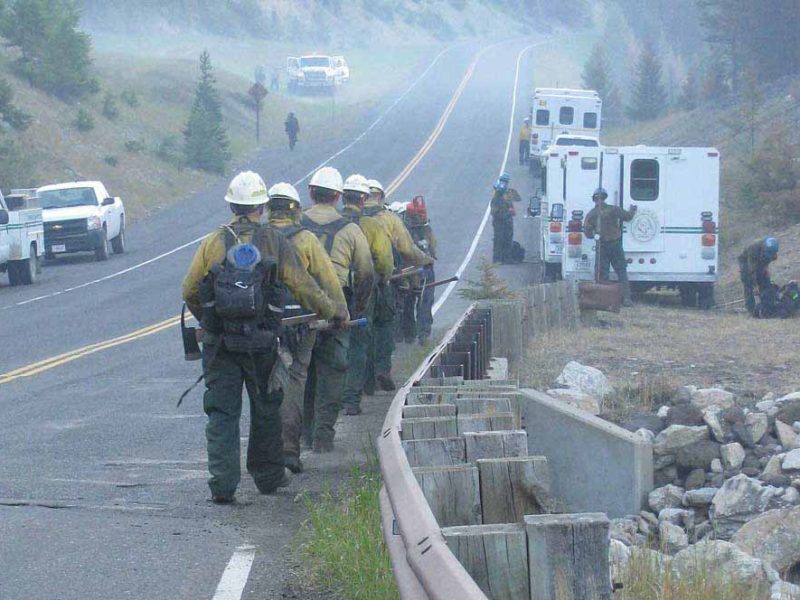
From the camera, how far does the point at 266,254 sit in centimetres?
777

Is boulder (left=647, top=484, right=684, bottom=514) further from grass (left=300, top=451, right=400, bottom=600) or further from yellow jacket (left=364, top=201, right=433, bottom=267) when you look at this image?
yellow jacket (left=364, top=201, right=433, bottom=267)

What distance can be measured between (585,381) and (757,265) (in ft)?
23.9

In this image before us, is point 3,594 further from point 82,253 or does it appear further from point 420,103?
point 420,103

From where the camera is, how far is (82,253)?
34.3 meters

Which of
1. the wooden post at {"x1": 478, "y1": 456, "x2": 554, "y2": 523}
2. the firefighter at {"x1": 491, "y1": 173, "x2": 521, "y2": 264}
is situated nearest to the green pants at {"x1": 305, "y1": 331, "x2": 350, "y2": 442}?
the wooden post at {"x1": 478, "y1": 456, "x2": 554, "y2": 523}

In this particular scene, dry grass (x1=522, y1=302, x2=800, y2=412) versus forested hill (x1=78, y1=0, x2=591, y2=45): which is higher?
forested hill (x1=78, y1=0, x2=591, y2=45)

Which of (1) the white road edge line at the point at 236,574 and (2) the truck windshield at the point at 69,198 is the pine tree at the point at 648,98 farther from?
(1) the white road edge line at the point at 236,574

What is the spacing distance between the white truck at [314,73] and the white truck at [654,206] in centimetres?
5757

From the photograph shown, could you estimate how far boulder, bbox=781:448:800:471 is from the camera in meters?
9.60

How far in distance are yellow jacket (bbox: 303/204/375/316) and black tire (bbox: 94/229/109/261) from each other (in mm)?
22326

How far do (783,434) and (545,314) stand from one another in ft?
20.3

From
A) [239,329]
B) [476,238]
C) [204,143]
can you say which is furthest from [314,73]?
[239,329]

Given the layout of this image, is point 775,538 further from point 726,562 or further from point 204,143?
point 204,143

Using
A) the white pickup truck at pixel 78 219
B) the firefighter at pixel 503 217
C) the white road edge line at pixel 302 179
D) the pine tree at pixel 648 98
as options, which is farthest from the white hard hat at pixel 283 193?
the pine tree at pixel 648 98
